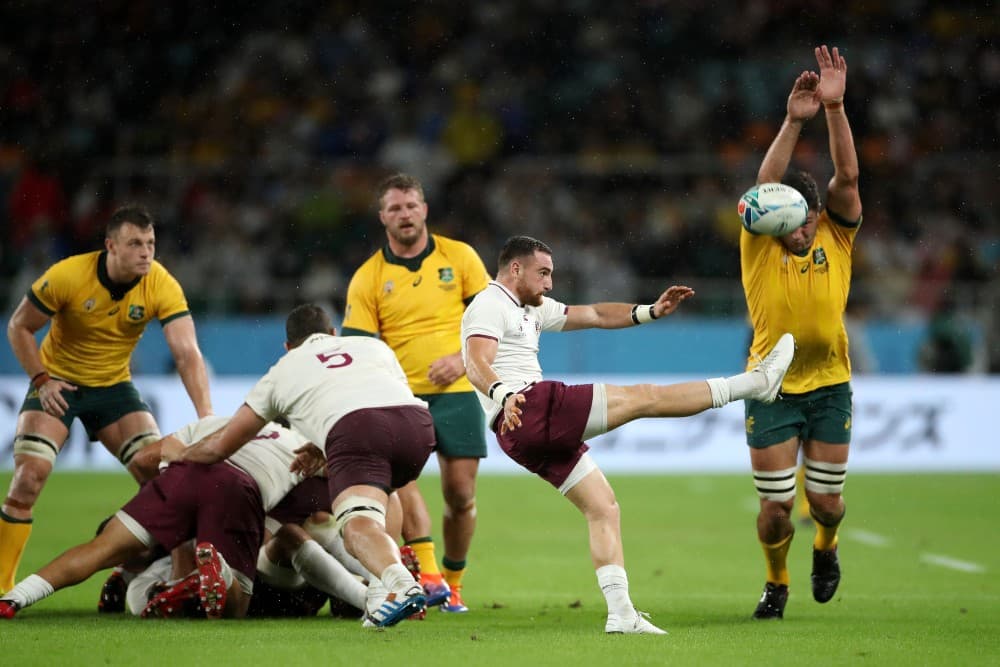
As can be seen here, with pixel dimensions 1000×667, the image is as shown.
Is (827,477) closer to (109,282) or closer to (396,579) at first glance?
(396,579)

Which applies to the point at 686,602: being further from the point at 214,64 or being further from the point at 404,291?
the point at 214,64

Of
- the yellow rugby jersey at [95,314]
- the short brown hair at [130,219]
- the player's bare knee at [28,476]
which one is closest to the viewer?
the player's bare knee at [28,476]

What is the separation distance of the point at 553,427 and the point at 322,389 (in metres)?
1.39

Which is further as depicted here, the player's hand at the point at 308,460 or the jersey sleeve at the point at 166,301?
the jersey sleeve at the point at 166,301

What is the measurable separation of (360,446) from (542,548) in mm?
4969

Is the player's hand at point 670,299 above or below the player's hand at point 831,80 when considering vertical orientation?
below

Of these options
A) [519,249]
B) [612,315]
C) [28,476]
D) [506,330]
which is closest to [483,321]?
[506,330]

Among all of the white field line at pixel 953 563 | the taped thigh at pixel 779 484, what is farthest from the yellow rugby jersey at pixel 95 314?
the white field line at pixel 953 563

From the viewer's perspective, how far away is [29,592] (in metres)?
7.63

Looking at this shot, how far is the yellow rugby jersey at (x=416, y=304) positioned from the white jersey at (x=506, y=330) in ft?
4.79

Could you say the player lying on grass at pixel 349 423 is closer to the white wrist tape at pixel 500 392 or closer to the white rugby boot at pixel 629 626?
the white wrist tape at pixel 500 392

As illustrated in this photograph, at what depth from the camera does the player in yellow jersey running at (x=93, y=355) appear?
29.5 feet

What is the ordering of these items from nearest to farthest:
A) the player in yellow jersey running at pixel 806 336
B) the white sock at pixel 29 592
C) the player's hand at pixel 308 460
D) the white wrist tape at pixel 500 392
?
the white wrist tape at pixel 500 392
the white sock at pixel 29 592
the player's hand at pixel 308 460
the player in yellow jersey running at pixel 806 336

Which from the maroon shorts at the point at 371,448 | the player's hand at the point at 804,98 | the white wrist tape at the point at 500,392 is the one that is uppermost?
the player's hand at the point at 804,98
